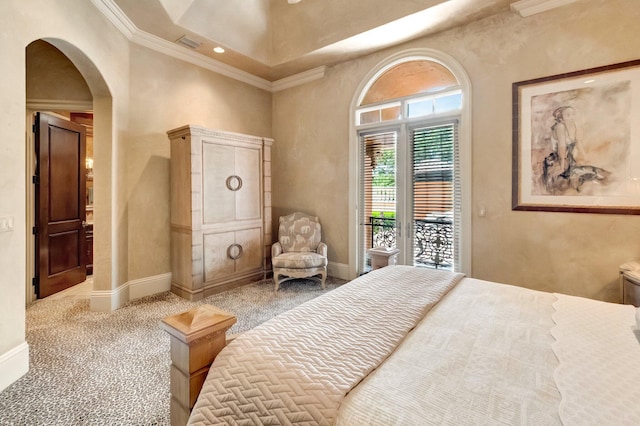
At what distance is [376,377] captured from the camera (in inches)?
39.6

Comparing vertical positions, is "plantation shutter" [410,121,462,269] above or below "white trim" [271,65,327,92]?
below

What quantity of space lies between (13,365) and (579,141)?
5.05 m

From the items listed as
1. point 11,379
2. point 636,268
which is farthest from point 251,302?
point 636,268

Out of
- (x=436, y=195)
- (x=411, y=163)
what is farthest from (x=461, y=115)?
(x=436, y=195)

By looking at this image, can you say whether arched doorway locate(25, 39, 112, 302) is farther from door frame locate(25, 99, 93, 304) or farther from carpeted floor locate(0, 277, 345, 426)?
carpeted floor locate(0, 277, 345, 426)

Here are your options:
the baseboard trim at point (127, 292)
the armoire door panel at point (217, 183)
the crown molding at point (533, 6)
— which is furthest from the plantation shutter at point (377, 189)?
the baseboard trim at point (127, 292)

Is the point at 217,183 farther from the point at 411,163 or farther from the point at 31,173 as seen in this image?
the point at 411,163

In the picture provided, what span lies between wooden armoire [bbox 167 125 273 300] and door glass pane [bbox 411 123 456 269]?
220cm

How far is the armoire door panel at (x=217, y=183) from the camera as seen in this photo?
3787 mm

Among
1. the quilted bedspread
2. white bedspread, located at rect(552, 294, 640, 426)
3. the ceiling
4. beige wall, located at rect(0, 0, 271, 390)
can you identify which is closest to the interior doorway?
beige wall, located at rect(0, 0, 271, 390)

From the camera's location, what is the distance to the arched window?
145 inches

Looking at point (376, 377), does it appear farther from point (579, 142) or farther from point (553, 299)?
point (579, 142)

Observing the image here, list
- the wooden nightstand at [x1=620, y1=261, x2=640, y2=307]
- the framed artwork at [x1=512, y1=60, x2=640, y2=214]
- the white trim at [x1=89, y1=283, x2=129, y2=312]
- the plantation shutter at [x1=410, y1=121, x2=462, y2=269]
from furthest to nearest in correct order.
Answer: the plantation shutter at [x1=410, y1=121, x2=462, y2=269] → the white trim at [x1=89, y1=283, x2=129, y2=312] → the framed artwork at [x1=512, y1=60, x2=640, y2=214] → the wooden nightstand at [x1=620, y1=261, x2=640, y2=307]

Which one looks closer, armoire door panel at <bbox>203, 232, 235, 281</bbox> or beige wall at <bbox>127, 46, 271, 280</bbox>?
beige wall at <bbox>127, 46, 271, 280</bbox>
